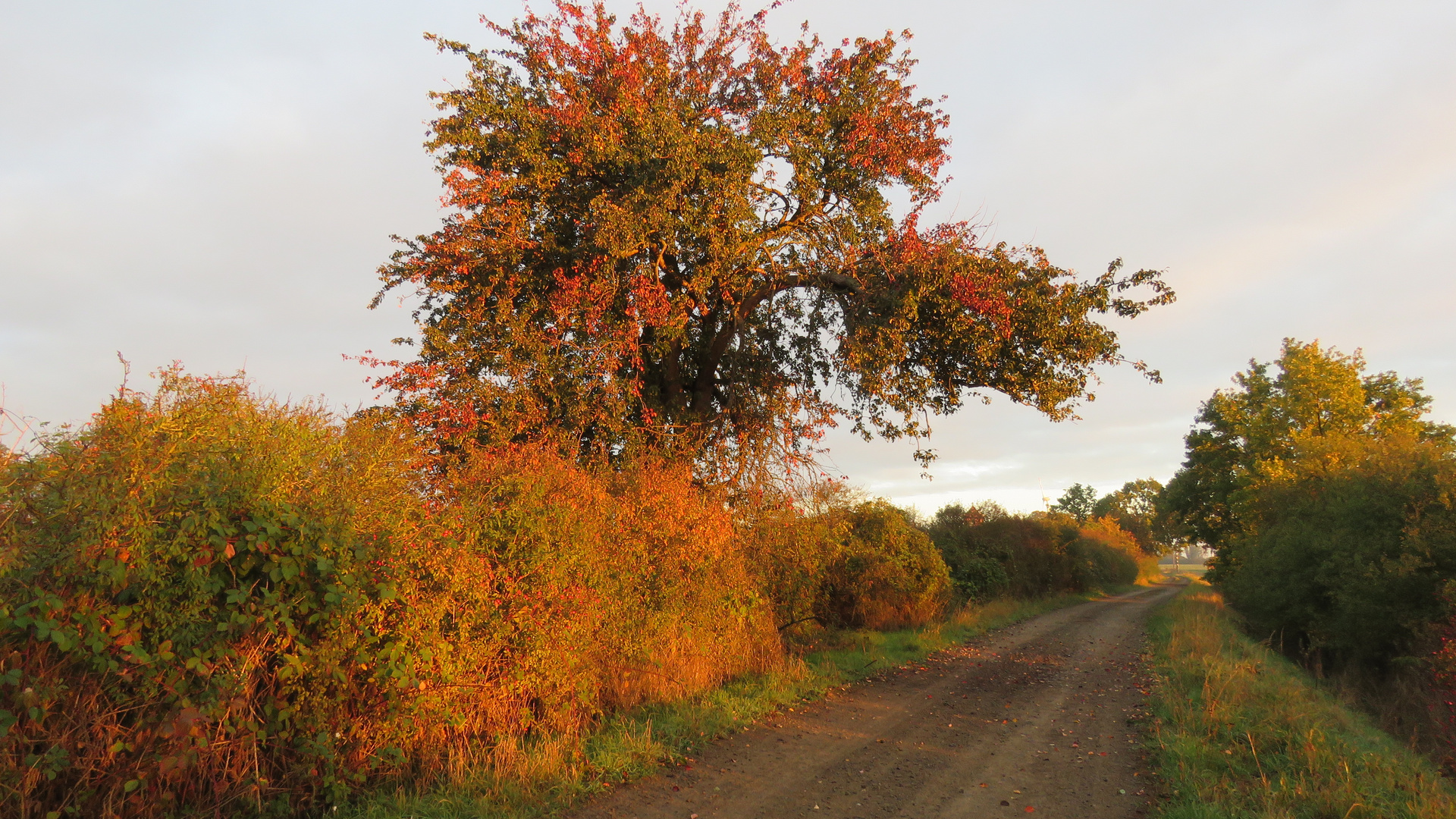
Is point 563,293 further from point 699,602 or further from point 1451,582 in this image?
point 1451,582

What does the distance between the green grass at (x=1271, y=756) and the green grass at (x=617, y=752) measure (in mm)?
4272

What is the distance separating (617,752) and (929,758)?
10.4 ft

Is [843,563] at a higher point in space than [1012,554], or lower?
higher

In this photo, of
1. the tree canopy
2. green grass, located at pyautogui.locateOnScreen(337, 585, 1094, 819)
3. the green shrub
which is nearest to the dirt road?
green grass, located at pyautogui.locateOnScreen(337, 585, 1094, 819)

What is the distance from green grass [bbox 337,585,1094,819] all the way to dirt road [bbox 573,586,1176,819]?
0.75 feet

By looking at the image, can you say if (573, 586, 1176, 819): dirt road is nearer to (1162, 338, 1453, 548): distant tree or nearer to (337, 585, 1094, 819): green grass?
(337, 585, 1094, 819): green grass

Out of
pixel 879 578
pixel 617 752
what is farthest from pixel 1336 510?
pixel 617 752

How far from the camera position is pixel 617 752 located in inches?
259

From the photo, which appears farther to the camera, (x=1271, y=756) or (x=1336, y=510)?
(x=1336, y=510)

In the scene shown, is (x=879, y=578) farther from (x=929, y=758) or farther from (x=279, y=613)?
(x=279, y=613)

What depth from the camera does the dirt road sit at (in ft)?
19.2

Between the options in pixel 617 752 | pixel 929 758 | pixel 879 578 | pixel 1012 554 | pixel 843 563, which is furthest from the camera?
pixel 1012 554

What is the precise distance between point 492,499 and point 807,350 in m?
8.07

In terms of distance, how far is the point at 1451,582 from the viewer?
13328 millimetres
